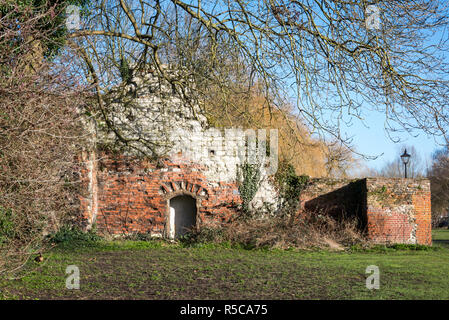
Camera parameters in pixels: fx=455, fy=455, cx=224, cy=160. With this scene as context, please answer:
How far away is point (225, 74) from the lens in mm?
9945

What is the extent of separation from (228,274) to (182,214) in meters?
6.24

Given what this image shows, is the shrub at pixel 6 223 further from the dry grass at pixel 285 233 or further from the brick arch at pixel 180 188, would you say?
the dry grass at pixel 285 233

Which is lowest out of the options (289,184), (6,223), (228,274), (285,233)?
(228,274)

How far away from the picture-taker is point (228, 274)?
8.88 m

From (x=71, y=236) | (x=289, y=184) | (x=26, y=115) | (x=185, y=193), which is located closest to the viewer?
(x=26, y=115)

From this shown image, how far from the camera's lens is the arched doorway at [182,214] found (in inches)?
586

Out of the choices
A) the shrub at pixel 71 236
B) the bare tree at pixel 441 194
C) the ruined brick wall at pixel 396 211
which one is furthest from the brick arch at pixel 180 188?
the bare tree at pixel 441 194

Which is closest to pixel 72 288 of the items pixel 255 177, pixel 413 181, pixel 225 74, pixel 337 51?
pixel 225 74

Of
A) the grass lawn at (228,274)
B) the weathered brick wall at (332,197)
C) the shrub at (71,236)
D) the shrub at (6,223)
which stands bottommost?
the grass lawn at (228,274)

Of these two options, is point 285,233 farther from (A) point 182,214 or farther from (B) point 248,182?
(A) point 182,214

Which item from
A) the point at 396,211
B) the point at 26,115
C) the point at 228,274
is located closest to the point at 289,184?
the point at 396,211

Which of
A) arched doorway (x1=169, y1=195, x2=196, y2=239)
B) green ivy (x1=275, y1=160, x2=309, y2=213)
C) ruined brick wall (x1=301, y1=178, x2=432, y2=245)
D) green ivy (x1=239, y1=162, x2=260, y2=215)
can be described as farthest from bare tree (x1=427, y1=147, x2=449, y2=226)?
arched doorway (x1=169, y1=195, x2=196, y2=239)

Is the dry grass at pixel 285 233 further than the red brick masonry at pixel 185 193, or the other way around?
the red brick masonry at pixel 185 193

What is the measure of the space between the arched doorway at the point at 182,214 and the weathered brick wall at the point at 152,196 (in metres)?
0.34
